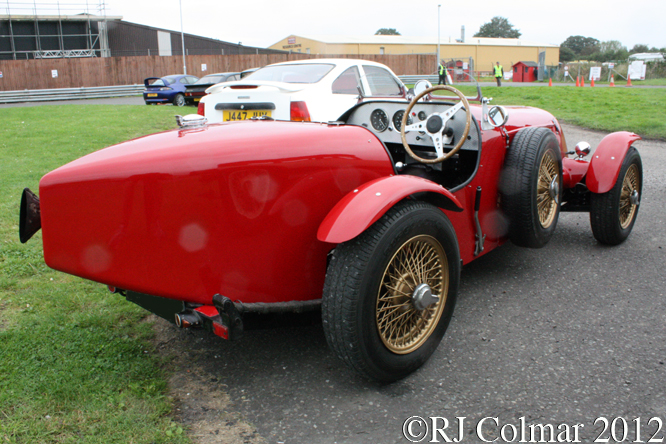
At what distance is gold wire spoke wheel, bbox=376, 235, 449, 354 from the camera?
2.48 metres

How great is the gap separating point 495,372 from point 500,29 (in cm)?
10740

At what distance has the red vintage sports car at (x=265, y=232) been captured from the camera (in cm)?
220

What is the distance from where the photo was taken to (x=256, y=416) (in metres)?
2.33

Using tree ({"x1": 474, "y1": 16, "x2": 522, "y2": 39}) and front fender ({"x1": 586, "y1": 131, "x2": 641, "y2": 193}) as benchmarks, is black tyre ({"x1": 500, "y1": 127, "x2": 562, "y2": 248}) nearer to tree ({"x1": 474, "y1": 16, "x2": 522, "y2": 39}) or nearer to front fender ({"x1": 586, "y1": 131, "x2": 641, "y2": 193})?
front fender ({"x1": 586, "y1": 131, "x2": 641, "y2": 193})

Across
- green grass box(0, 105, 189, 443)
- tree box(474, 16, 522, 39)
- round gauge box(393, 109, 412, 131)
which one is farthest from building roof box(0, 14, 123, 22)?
tree box(474, 16, 522, 39)

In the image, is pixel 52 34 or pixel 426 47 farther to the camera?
pixel 426 47

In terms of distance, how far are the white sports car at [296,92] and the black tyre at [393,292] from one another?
4.43m

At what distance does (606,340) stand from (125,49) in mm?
40676

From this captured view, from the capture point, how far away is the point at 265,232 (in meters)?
2.31

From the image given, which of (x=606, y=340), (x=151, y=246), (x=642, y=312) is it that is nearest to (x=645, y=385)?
(x=606, y=340)

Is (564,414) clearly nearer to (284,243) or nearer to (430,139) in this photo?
(284,243)

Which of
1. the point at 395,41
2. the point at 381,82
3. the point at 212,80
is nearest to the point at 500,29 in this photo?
the point at 395,41

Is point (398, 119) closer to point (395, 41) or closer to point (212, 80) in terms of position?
point (212, 80)

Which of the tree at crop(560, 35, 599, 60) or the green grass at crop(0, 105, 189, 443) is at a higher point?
the tree at crop(560, 35, 599, 60)
